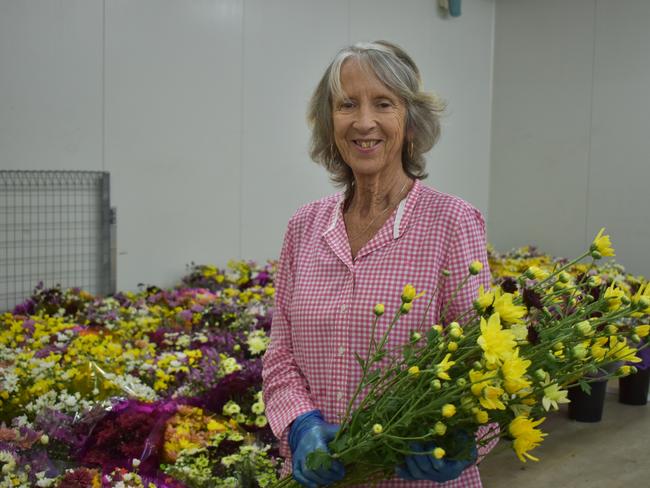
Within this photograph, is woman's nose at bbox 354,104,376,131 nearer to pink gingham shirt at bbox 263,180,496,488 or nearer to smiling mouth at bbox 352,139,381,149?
smiling mouth at bbox 352,139,381,149

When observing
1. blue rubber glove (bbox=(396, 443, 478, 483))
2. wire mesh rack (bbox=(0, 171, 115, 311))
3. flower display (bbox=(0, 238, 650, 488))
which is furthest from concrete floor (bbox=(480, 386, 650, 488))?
wire mesh rack (bbox=(0, 171, 115, 311))

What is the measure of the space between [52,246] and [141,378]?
198cm

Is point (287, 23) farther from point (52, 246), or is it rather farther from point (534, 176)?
point (534, 176)

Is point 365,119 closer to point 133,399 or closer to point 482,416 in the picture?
point 482,416

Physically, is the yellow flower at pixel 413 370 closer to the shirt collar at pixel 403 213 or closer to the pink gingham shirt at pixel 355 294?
the pink gingham shirt at pixel 355 294

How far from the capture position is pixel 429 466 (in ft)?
4.05

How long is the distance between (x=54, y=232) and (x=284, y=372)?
349 centimetres

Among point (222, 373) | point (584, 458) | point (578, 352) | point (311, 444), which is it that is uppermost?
point (578, 352)

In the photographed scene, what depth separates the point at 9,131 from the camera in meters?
4.54

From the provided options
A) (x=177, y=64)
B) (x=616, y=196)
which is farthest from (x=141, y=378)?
(x=616, y=196)

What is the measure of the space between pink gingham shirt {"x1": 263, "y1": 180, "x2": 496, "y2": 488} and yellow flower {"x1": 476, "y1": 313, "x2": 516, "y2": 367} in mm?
326

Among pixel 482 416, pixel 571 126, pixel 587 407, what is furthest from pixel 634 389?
pixel 482 416

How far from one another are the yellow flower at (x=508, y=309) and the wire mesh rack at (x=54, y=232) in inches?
154

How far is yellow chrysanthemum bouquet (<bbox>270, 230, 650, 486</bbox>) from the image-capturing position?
3.64ft
